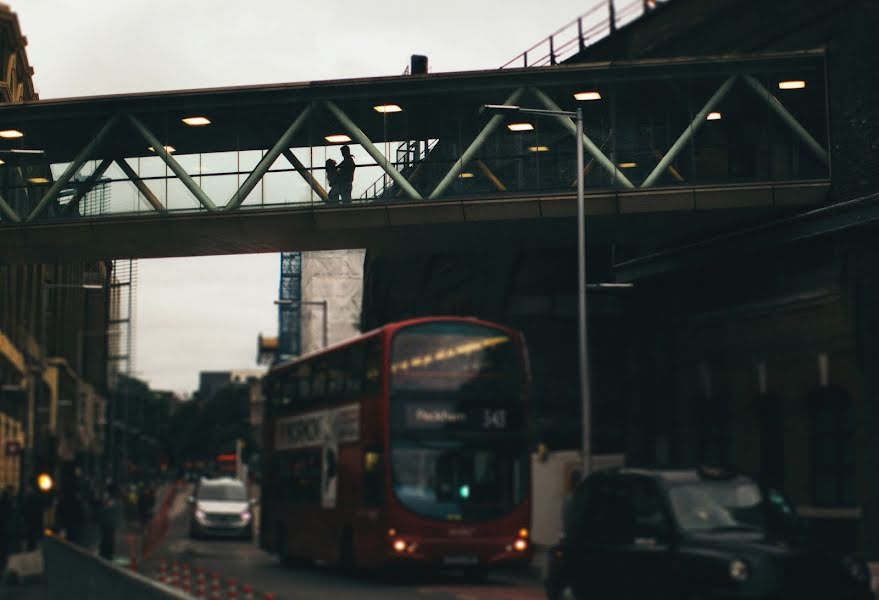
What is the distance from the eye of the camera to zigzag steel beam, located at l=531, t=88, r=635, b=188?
27.9 meters

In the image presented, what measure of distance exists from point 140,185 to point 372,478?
28.9 feet

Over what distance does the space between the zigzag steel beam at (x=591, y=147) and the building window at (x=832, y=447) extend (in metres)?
5.45

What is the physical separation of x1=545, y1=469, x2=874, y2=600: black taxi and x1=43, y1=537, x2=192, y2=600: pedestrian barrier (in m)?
4.62

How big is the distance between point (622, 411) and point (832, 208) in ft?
52.6

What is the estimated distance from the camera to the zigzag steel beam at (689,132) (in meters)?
27.9

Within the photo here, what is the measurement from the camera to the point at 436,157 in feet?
101

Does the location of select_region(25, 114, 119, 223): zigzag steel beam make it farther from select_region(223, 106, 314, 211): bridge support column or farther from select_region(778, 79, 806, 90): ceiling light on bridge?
select_region(778, 79, 806, 90): ceiling light on bridge

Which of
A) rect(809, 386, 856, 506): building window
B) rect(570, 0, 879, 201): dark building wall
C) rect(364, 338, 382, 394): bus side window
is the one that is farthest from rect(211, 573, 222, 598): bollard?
rect(570, 0, 879, 201): dark building wall

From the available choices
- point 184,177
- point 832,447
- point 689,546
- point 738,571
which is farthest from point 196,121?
point 738,571

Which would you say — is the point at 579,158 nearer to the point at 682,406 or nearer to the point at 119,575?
the point at 682,406

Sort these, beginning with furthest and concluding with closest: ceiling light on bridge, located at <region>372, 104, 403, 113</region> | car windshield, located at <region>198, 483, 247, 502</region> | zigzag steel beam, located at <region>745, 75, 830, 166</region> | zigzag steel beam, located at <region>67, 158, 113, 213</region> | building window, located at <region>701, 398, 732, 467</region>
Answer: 1. car windshield, located at <region>198, 483, 247, 502</region>
2. building window, located at <region>701, 398, 732, 467</region>
3. ceiling light on bridge, located at <region>372, 104, 403, 113</region>
4. zigzag steel beam, located at <region>67, 158, 113, 213</region>
5. zigzag steel beam, located at <region>745, 75, 830, 166</region>

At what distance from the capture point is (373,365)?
78.7 feet

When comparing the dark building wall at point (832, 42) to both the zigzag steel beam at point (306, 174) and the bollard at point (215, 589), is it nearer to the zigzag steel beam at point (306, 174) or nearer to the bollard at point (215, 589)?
the zigzag steel beam at point (306, 174)

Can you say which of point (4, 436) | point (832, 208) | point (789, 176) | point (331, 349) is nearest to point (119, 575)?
point (331, 349)
